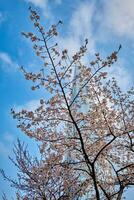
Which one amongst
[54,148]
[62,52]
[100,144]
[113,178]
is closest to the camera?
[62,52]

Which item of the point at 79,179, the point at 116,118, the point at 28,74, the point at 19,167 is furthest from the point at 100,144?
the point at 19,167

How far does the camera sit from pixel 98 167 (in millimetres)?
15617

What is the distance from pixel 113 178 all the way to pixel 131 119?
118 inches

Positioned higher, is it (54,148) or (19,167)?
(19,167)

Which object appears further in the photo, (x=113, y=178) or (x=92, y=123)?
(x=113, y=178)

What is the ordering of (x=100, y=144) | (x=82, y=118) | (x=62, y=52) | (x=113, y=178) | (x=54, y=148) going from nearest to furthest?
(x=62, y=52), (x=82, y=118), (x=54, y=148), (x=100, y=144), (x=113, y=178)

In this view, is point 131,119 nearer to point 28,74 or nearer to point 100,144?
point 100,144

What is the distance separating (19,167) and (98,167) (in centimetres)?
465

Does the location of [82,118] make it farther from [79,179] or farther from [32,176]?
[32,176]

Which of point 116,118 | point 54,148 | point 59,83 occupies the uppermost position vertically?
point 116,118

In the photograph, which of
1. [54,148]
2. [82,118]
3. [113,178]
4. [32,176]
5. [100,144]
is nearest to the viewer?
[82,118]

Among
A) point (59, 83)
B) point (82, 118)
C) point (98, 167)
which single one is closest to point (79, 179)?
point (98, 167)

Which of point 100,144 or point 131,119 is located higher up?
point 131,119

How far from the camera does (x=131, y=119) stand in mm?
14250
